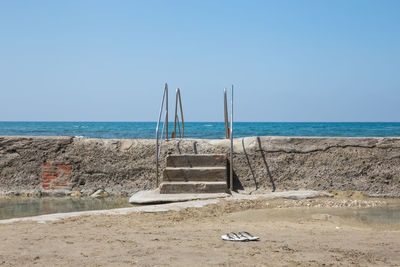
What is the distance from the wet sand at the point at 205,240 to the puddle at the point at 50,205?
1242mm

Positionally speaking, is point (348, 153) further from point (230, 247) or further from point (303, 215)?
point (230, 247)

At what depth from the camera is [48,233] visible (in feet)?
14.6

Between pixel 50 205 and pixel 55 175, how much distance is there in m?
1.07

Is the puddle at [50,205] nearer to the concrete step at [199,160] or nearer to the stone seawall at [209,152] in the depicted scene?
the stone seawall at [209,152]

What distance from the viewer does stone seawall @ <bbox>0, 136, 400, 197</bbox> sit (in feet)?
23.6

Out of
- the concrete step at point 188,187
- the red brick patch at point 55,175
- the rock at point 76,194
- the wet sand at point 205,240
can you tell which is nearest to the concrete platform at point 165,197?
the concrete step at point 188,187

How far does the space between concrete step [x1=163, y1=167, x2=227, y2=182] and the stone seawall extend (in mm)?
467

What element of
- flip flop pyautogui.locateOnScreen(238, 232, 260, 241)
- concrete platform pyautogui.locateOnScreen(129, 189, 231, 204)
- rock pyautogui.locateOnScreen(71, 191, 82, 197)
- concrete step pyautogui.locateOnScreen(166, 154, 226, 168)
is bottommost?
rock pyautogui.locateOnScreen(71, 191, 82, 197)

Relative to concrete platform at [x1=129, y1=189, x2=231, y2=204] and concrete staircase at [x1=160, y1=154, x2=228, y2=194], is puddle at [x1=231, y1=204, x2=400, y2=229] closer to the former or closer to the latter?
concrete platform at [x1=129, y1=189, x2=231, y2=204]

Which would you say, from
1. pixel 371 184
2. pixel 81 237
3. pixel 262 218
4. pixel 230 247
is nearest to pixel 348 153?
pixel 371 184

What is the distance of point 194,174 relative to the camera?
713 centimetres

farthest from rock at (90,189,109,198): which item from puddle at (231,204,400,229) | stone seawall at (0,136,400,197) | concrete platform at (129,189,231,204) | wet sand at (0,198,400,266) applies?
puddle at (231,204,400,229)

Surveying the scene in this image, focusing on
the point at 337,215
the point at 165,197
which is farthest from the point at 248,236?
the point at 165,197

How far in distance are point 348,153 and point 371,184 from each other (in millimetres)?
606
